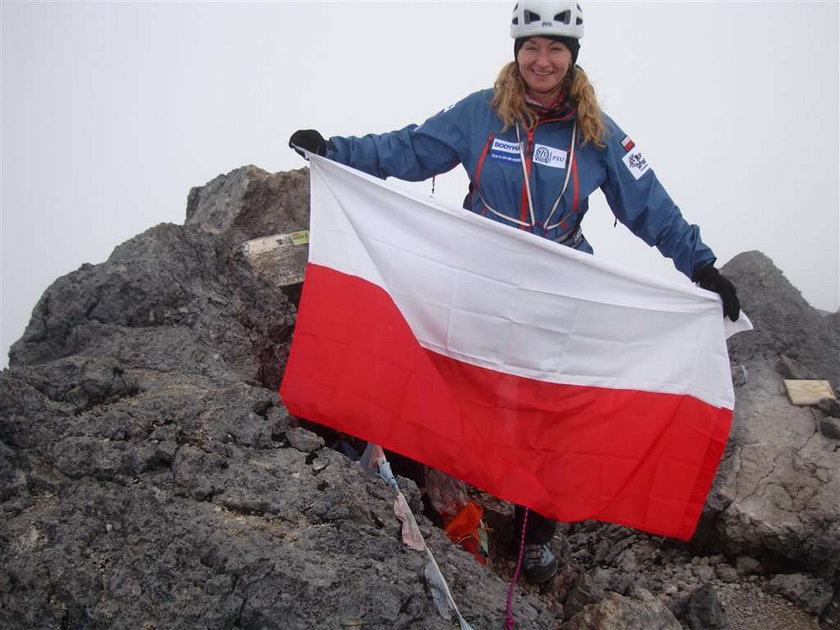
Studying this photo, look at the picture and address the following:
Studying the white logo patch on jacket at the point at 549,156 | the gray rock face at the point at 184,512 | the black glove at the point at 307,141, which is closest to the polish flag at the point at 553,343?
the black glove at the point at 307,141

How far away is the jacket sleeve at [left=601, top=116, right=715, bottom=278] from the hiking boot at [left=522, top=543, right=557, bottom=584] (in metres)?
1.04

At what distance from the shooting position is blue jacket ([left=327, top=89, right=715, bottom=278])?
234 cm

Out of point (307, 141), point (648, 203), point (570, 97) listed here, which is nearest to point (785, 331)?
point (648, 203)

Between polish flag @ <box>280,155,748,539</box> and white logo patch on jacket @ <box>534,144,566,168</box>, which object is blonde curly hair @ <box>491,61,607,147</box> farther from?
polish flag @ <box>280,155,748,539</box>

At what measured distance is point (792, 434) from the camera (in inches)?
118

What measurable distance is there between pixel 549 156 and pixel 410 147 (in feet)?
1.49

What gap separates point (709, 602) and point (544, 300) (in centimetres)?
103

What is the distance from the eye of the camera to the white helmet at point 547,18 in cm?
219

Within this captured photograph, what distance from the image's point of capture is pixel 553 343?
7.54 ft

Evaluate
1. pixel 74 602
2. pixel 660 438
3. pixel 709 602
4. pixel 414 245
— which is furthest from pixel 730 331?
pixel 74 602

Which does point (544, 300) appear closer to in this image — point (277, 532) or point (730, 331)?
point (730, 331)

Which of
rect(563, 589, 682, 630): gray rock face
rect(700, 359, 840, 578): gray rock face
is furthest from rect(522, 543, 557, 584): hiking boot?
rect(700, 359, 840, 578): gray rock face

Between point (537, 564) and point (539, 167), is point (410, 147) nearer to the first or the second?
point (539, 167)

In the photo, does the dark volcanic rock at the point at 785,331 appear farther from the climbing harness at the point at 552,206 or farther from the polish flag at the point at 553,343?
the climbing harness at the point at 552,206
